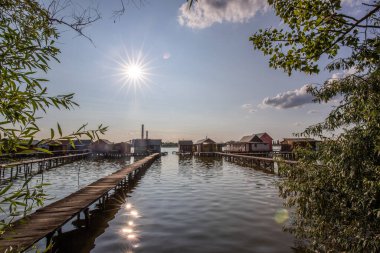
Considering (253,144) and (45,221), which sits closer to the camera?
(45,221)

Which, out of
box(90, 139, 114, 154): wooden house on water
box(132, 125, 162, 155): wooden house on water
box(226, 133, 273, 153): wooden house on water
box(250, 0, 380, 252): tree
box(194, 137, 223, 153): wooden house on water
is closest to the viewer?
box(250, 0, 380, 252): tree

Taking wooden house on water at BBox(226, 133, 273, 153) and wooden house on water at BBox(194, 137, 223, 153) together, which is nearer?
wooden house on water at BBox(226, 133, 273, 153)

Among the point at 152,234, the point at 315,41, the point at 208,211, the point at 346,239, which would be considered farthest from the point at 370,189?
the point at 208,211

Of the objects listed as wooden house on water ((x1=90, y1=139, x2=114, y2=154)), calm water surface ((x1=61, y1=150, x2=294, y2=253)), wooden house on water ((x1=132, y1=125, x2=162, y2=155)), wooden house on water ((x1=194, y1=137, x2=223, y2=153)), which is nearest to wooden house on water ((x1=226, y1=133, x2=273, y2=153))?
wooden house on water ((x1=194, y1=137, x2=223, y2=153))

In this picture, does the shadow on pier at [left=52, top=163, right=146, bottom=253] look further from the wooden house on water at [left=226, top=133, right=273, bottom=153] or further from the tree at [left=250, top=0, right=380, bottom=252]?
the wooden house on water at [left=226, top=133, right=273, bottom=153]

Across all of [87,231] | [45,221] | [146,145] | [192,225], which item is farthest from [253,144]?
[45,221]

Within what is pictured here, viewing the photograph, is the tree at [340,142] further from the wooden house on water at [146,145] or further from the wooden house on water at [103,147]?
the wooden house on water at [146,145]

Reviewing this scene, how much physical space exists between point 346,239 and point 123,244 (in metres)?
5.99

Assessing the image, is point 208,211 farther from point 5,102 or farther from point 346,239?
point 5,102

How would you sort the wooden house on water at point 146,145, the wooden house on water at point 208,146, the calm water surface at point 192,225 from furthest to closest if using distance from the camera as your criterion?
the wooden house on water at point 146,145, the wooden house on water at point 208,146, the calm water surface at point 192,225

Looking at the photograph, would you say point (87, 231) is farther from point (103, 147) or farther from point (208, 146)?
point (103, 147)

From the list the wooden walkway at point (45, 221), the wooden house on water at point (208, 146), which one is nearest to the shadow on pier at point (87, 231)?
the wooden walkway at point (45, 221)

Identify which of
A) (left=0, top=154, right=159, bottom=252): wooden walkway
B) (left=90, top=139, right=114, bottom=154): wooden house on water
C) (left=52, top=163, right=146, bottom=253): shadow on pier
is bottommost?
(left=52, top=163, right=146, bottom=253): shadow on pier

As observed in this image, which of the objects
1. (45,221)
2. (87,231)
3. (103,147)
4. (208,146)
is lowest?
(87,231)
